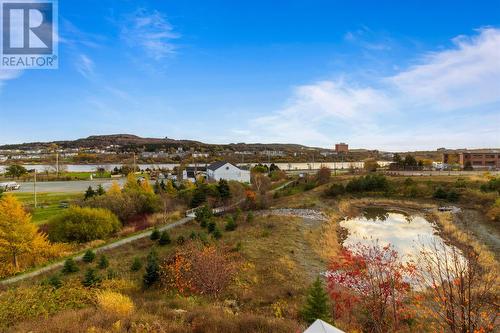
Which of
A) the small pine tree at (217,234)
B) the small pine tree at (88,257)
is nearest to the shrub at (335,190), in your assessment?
the small pine tree at (217,234)

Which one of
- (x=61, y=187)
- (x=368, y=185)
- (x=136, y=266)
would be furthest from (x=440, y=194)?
(x=61, y=187)

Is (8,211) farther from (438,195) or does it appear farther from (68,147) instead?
(68,147)

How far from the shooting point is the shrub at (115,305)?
990 cm

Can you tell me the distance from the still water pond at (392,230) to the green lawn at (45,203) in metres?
28.5

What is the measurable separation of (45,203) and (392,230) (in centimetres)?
3895

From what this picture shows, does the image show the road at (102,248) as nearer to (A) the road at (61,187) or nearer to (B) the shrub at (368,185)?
(A) the road at (61,187)

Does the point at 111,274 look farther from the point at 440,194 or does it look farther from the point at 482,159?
the point at 482,159

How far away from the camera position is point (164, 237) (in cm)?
2350

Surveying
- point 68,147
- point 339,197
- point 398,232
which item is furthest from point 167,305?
point 68,147

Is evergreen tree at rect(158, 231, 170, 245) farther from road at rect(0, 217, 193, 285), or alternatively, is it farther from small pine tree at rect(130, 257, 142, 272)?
small pine tree at rect(130, 257, 142, 272)

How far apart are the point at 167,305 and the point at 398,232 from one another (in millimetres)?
24080

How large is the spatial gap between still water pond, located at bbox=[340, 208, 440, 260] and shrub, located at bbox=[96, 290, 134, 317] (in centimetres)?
1702

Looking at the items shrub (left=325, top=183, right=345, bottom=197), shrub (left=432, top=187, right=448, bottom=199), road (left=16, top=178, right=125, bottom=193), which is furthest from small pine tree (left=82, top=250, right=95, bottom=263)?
shrub (left=432, top=187, right=448, bottom=199)

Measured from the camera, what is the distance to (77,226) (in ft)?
83.6
